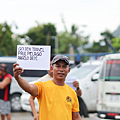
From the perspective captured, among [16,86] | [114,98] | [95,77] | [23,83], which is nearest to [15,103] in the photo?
[16,86]

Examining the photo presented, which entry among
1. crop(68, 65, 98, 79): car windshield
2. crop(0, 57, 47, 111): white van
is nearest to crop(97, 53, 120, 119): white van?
crop(68, 65, 98, 79): car windshield

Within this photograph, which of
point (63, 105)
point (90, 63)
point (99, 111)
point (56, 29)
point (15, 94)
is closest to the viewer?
point (63, 105)

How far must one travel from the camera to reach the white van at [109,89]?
700 cm

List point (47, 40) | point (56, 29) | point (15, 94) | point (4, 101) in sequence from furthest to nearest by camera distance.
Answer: point (56, 29) → point (47, 40) → point (15, 94) → point (4, 101)

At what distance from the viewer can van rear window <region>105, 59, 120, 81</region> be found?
23.6 feet

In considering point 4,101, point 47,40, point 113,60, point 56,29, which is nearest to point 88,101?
point 113,60

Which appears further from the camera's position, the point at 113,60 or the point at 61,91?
the point at 113,60

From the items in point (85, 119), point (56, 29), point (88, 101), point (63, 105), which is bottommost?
point (85, 119)

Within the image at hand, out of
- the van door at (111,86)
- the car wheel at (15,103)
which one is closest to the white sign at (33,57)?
the van door at (111,86)

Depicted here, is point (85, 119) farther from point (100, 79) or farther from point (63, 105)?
point (63, 105)

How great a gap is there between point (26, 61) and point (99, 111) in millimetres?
4895

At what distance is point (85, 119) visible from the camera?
7930 millimetres

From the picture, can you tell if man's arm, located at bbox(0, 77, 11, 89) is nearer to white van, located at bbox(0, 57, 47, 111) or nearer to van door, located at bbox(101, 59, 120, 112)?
van door, located at bbox(101, 59, 120, 112)

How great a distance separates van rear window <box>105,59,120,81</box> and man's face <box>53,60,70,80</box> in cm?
459
